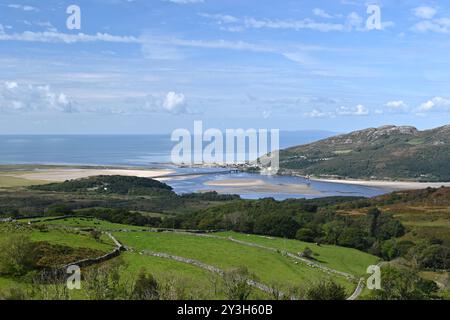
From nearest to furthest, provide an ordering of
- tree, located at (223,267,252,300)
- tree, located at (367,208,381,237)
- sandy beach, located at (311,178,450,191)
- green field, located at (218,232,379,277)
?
tree, located at (223,267,252,300)
green field, located at (218,232,379,277)
tree, located at (367,208,381,237)
sandy beach, located at (311,178,450,191)

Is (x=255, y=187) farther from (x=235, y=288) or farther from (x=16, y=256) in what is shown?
(x=235, y=288)

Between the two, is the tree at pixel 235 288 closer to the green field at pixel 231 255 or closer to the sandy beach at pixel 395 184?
the green field at pixel 231 255

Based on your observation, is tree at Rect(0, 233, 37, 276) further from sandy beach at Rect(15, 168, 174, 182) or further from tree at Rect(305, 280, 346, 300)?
sandy beach at Rect(15, 168, 174, 182)

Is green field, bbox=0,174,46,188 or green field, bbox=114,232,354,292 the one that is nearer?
green field, bbox=114,232,354,292

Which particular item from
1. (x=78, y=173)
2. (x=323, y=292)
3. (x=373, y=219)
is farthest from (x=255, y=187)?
(x=323, y=292)

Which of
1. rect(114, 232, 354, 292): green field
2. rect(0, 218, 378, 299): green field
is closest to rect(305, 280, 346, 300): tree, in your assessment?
rect(0, 218, 378, 299): green field

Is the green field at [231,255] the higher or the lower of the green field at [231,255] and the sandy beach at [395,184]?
the higher

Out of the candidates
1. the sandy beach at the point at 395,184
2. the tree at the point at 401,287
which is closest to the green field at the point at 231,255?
the tree at the point at 401,287

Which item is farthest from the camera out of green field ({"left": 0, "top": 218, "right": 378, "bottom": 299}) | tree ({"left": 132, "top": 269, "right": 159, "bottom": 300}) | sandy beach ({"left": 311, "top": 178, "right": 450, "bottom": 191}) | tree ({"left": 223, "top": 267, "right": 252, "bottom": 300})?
sandy beach ({"left": 311, "top": 178, "right": 450, "bottom": 191})
